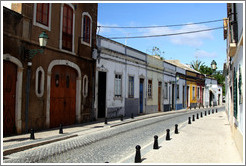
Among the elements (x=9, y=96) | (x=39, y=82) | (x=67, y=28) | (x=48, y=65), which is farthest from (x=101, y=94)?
(x=9, y=96)

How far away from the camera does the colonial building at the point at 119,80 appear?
60.3 ft

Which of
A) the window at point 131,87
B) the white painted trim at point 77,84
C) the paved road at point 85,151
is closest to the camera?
the paved road at point 85,151

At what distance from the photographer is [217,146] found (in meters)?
9.15

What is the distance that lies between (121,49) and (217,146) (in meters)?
13.4

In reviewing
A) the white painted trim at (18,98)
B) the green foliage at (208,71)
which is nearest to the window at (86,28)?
the white painted trim at (18,98)

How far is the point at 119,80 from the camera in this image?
20.6m

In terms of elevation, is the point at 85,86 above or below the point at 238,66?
below

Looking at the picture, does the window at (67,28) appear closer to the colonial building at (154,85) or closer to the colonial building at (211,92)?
the colonial building at (154,85)

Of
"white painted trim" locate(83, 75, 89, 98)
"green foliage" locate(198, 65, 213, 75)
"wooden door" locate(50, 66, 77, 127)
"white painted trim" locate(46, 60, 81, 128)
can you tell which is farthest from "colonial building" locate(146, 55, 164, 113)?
"green foliage" locate(198, 65, 213, 75)

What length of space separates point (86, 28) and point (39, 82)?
18.1 feet

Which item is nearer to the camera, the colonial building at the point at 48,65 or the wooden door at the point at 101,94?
the colonial building at the point at 48,65

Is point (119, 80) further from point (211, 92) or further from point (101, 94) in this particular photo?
point (211, 92)

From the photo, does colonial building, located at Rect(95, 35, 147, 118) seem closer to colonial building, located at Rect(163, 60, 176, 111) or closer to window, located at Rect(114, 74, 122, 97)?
window, located at Rect(114, 74, 122, 97)

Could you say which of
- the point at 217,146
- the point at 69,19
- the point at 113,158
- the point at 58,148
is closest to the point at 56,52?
the point at 69,19
